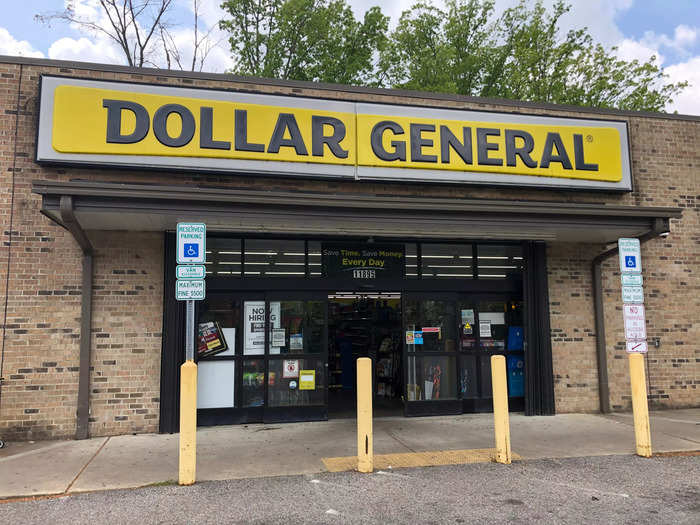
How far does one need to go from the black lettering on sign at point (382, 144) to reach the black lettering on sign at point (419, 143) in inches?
7.2

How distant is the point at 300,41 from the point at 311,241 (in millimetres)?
18797

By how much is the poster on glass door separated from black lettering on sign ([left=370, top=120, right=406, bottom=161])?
10.3 ft

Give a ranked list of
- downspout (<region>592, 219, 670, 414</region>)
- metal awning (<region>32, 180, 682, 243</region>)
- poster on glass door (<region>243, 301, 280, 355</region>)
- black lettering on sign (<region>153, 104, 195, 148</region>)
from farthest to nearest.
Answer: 1. downspout (<region>592, 219, 670, 414</region>)
2. poster on glass door (<region>243, 301, 280, 355</region>)
3. black lettering on sign (<region>153, 104, 195, 148</region>)
4. metal awning (<region>32, 180, 682, 243</region>)

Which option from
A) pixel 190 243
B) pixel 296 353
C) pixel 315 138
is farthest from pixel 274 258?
pixel 190 243

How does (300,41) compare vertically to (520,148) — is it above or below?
above

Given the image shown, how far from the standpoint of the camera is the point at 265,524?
176 inches

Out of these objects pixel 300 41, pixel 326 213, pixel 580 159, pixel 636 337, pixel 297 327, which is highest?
pixel 300 41

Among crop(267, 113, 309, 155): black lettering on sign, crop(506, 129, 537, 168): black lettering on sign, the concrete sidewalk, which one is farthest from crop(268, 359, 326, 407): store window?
crop(506, 129, 537, 168): black lettering on sign

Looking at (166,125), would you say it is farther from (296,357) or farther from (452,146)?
(452,146)

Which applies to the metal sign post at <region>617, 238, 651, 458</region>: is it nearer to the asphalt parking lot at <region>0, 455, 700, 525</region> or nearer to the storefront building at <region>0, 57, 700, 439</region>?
the asphalt parking lot at <region>0, 455, 700, 525</region>

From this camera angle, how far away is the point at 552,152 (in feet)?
31.7

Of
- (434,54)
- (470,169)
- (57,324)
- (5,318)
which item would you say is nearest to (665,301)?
(470,169)

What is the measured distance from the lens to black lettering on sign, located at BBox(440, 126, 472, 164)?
30.3 feet

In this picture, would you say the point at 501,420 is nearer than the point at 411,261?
Yes
